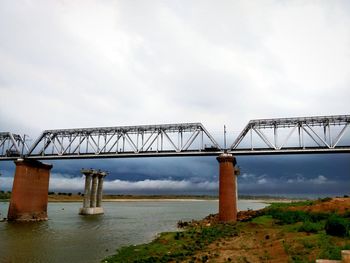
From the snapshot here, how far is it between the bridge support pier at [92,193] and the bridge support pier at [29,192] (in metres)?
21.8

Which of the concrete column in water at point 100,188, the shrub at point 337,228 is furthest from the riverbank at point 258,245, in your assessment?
the concrete column in water at point 100,188

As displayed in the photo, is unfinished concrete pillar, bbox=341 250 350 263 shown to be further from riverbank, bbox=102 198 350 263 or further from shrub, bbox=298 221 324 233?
shrub, bbox=298 221 324 233

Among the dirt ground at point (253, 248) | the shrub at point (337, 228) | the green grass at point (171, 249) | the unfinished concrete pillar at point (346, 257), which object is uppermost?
the shrub at point (337, 228)

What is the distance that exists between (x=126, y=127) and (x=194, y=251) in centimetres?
4071

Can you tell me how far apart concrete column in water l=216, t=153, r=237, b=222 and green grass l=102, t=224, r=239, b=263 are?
12963mm

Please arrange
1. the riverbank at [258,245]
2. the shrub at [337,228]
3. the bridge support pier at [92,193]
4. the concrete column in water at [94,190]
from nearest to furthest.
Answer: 1. the riverbank at [258,245]
2. the shrub at [337,228]
3. the bridge support pier at [92,193]
4. the concrete column in water at [94,190]

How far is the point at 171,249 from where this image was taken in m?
29.2

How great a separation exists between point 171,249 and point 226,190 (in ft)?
77.7

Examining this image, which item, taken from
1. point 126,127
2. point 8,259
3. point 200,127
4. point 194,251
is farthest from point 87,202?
point 194,251

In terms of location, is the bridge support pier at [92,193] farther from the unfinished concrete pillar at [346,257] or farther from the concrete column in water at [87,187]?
the unfinished concrete pillar at [346,257]

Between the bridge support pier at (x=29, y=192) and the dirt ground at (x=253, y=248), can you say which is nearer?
the dirt ground at (x=253, y=248)

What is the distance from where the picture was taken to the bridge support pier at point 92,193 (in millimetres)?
93450

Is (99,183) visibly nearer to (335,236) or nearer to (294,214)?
(294,214)

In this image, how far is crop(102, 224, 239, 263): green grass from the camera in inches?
1011
